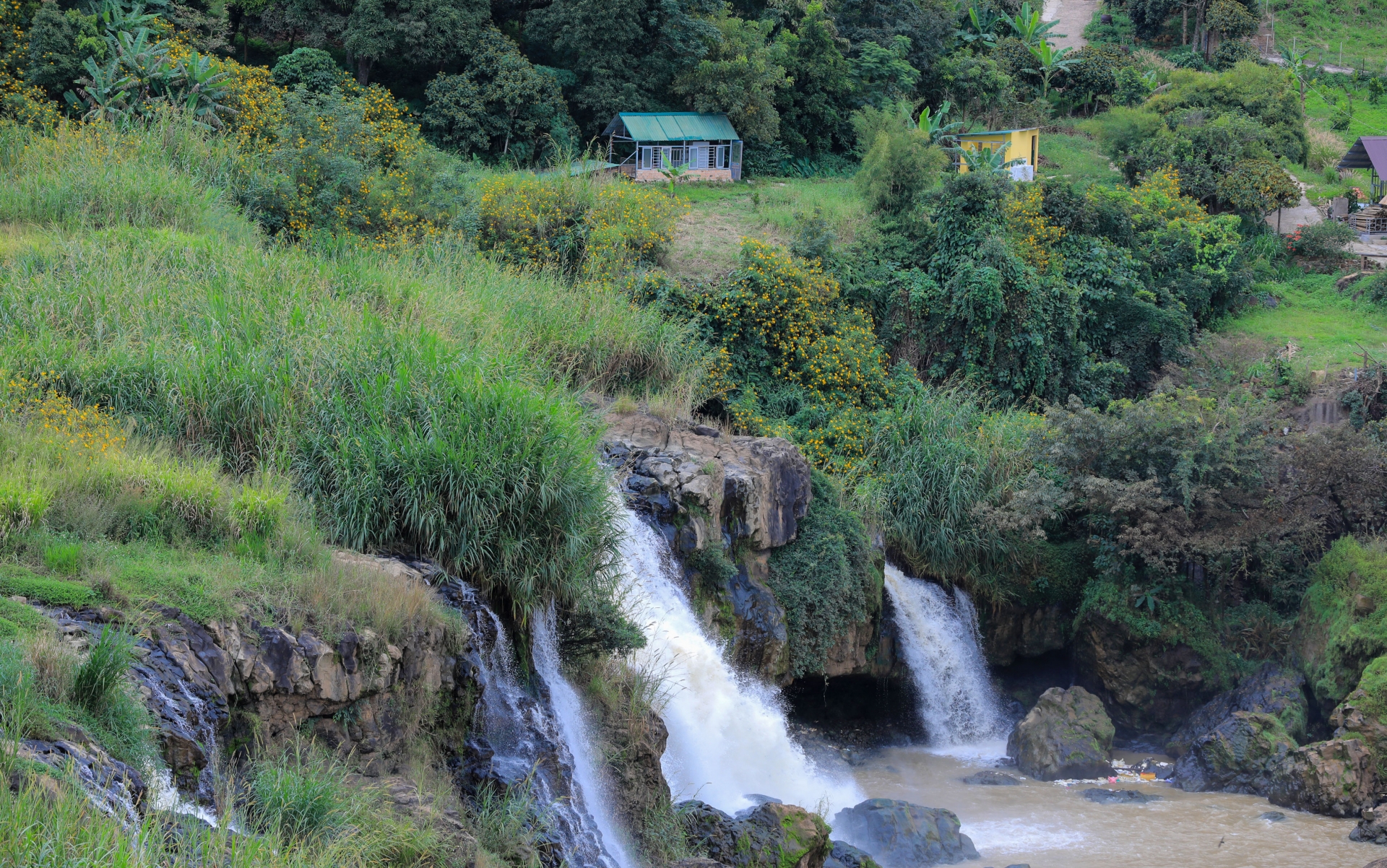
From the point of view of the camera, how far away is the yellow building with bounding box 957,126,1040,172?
114ft

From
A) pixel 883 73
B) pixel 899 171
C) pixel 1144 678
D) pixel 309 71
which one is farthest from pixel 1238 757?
pixel 883 73

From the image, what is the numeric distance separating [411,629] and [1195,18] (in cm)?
5634

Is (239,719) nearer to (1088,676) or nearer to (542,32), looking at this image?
(1088,676)

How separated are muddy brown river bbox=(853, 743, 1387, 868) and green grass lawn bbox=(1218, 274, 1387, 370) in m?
12.3

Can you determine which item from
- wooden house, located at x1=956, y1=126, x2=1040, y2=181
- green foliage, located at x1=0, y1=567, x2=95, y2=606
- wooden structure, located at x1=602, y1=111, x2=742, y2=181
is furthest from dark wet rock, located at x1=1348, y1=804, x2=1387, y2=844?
wooden house, located at x1=956, y1=126, x2=1040, y2=181

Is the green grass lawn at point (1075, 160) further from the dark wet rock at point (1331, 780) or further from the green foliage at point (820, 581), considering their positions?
the dark wet rock at point (1331, 780)

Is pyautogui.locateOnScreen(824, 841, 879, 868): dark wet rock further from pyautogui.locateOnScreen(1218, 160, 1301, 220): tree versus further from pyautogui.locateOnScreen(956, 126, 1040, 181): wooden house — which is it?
pyautogui.locateOnScreen(956, 126, 1040, 181): wooden house

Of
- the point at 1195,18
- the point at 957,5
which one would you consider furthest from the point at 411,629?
the point at 1195,18

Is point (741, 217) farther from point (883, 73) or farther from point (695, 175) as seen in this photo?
point (883, 73)

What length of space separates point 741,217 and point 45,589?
21701 millimetres

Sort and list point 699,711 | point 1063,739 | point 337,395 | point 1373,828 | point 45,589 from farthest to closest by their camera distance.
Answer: point 1063,739 → point 1373,828 → point 699,711 → point 337,395 → point 45,589

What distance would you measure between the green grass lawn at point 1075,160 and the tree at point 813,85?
6701mm

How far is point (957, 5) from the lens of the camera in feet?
158

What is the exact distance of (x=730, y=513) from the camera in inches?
566
